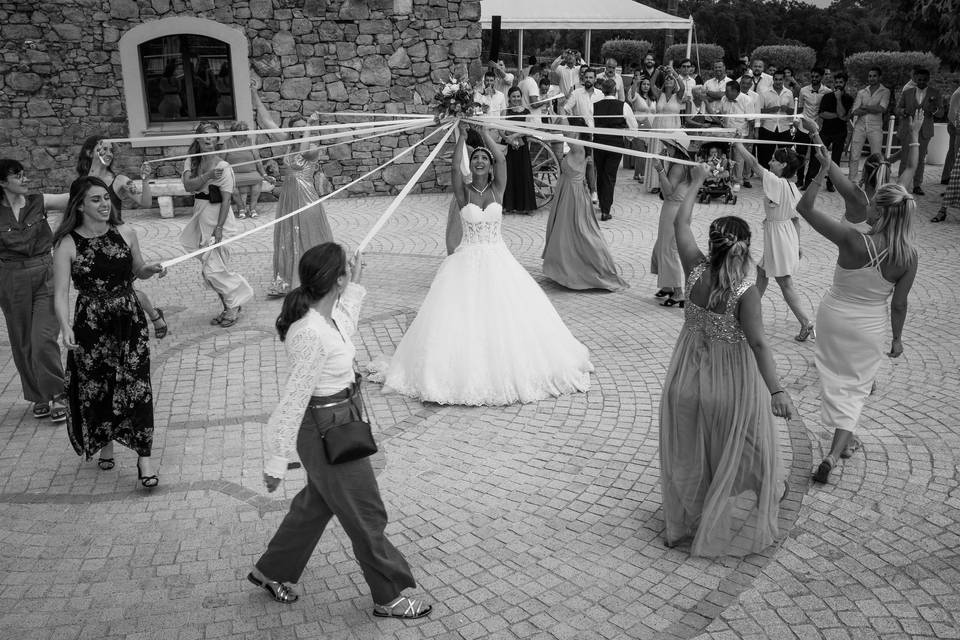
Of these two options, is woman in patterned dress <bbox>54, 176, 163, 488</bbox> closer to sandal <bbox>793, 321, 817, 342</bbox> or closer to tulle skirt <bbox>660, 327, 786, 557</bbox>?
tulle skirt <bbox>660, 327, 786, 557</bbox>

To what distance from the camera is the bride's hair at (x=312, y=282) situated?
11.8ft

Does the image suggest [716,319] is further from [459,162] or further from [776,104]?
[776,104]

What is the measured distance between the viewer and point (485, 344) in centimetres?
626

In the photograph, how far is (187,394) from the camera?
654cm

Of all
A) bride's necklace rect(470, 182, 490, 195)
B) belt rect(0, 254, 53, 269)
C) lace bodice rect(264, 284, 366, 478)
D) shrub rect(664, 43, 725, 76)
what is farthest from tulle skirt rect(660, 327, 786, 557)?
shrub rect(664, 43, 725, 76)

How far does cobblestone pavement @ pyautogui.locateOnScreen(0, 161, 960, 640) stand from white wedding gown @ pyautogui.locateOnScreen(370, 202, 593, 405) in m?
0.17

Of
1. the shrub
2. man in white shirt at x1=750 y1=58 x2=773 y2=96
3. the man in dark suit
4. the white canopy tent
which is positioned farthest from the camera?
the shrub

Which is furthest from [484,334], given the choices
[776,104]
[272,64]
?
[776,104]

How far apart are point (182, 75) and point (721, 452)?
39.4ft

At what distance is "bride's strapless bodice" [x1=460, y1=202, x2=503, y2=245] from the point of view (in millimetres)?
6590

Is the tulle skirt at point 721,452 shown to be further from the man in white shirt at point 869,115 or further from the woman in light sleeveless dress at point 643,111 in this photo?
the man in white shirt at point 869,115

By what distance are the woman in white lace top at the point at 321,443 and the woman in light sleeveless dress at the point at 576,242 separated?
5446 millimetres

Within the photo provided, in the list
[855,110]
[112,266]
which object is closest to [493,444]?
[112,266]

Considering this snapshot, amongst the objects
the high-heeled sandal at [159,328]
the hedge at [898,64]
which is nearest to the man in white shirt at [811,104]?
the hedge at [898,64]
